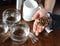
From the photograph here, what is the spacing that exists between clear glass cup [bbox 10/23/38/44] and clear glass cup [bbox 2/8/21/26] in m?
0.02

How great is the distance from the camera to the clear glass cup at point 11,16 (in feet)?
2.58

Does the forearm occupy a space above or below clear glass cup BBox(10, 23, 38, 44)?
above

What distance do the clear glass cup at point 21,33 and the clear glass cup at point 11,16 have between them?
0.08 feet

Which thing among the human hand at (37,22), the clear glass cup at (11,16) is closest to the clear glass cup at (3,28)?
the clear glass cup at (11,16)

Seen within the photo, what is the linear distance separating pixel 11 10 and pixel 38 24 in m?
0.15

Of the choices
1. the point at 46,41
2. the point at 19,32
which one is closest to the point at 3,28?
the point at 19,32

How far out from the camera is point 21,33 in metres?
0.77

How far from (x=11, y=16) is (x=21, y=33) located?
0.10m

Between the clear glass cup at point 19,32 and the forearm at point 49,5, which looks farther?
the forearm at point 49,5

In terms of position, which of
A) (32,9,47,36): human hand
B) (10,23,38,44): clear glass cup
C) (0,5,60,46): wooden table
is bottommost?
(0,5,60,46): wooden table

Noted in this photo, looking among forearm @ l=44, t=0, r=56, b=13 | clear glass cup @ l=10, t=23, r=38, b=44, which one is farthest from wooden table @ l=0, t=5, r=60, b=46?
forearm @ l=44, t=0, r=56, b=13

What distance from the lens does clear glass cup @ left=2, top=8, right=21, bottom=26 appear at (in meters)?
0.79

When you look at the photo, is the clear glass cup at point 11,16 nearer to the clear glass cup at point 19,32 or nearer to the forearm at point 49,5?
the clear glass cup at point 19,32

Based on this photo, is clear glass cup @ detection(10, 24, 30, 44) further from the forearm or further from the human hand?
the forearm
